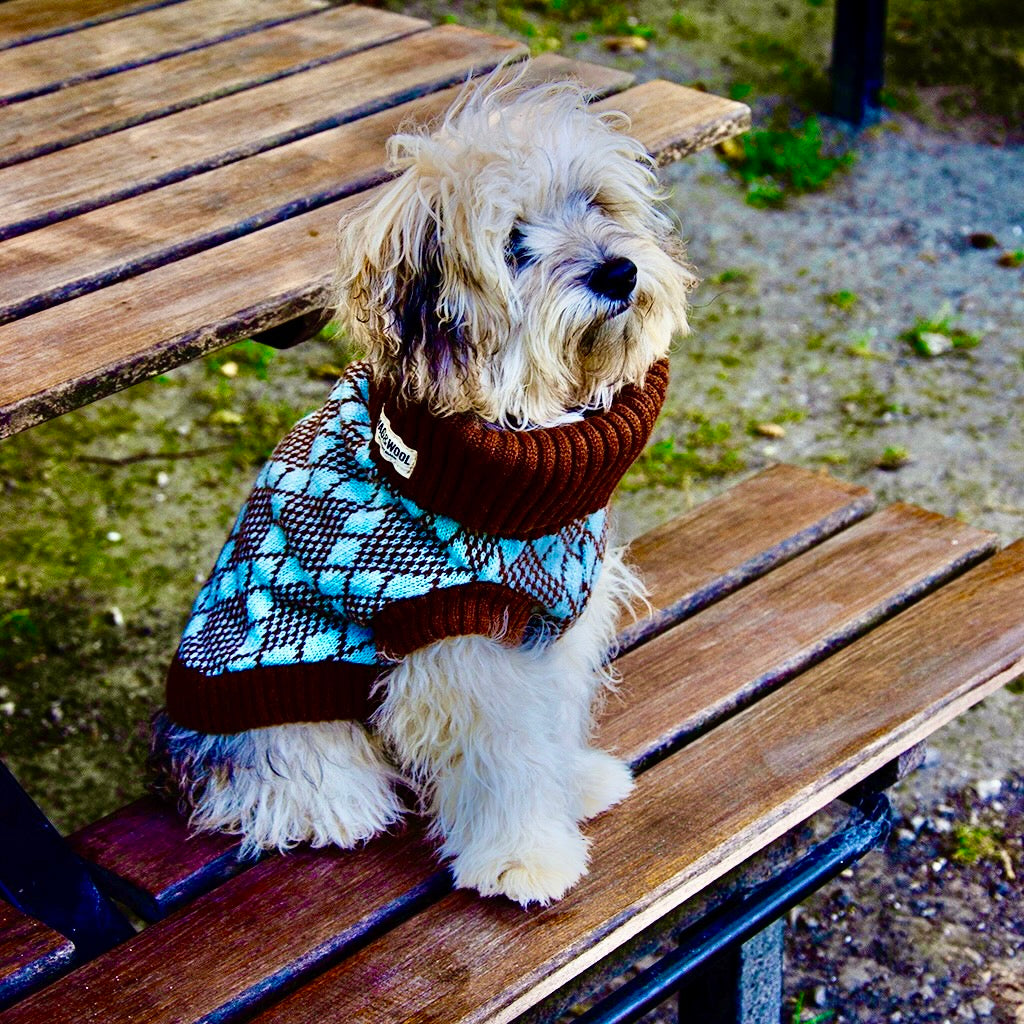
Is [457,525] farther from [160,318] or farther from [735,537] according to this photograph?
[735,537]

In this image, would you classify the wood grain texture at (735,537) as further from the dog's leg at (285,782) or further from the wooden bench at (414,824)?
the dog's leg at (285,782)

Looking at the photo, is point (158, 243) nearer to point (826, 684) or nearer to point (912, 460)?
point (826, 684)

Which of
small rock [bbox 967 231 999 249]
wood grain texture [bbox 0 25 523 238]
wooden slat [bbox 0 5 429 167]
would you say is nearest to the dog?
wood grain texture [bbox 0 25 523 238]

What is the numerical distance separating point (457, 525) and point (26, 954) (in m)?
0.77

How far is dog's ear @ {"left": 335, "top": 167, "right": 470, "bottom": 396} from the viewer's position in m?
1.82

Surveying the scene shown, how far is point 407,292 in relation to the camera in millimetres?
1833

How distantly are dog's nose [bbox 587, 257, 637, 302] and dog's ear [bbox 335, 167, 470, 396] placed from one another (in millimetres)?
197

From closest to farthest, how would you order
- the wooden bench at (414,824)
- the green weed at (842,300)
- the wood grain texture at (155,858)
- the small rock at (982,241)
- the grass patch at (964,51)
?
1. the wooden bench at (414,824)
2. the wood grain texture at (155,858)
3. the green weed at (842,300)
4. the small rock at (982,241)
5. the grass patch at (964,51)

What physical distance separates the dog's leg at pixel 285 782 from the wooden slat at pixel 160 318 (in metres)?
0.60

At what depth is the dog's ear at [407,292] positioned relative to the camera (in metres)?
1.82

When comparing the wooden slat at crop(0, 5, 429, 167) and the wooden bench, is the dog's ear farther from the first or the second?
the wooden slat at crop(0, 5, 429, 167)

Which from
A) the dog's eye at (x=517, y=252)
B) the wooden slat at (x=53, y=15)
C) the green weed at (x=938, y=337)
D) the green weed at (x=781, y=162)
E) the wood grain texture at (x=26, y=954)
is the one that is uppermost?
the dog's eye at (x=517, y=252)

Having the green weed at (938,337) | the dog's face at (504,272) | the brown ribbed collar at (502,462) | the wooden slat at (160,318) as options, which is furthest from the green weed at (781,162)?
the brown ribbed collar at (502,462)

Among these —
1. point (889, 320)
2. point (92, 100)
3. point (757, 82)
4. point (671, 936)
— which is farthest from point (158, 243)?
point (757, 82)
